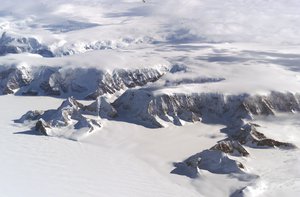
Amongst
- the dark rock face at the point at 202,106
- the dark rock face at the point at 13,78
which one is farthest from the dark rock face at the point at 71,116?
the dark rock face at the point at 13,78

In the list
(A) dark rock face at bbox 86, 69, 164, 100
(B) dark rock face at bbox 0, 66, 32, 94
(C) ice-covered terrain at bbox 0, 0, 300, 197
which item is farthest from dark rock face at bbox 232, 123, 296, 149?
(B) dark rock face at bbox 0, 66, 32, 94

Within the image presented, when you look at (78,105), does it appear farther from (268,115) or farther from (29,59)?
(29,59)

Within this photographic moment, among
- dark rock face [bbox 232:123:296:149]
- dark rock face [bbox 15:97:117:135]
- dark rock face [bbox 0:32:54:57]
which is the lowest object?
dark rock face [bbox 0:32:54:57]

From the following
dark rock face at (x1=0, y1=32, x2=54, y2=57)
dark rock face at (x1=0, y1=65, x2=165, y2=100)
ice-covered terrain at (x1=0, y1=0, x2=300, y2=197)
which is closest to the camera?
ice-covered terrain at (x1=0, y1=0, x2=300, y2=197)

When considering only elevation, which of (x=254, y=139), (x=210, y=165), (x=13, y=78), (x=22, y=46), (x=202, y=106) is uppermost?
(x=13, y=78)

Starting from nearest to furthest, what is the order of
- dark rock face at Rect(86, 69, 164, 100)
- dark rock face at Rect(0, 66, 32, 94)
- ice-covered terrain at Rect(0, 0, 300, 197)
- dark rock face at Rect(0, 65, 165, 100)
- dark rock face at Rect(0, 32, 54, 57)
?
ice-covered terrain at Rect(0, 0, 300, 197), dark rock face at Rect(86, 69, 164, 100), dark rock face at Rect(0, 65, 165, 100), dark rock face at Rect(0, 66, 32, 94), dark rock face at Rect(0, 32, 54, 57)

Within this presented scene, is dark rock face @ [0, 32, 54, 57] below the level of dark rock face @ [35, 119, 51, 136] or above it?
below

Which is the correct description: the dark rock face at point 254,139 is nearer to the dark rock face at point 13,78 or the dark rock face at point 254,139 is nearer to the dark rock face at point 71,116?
the dark rock face at point 71,116

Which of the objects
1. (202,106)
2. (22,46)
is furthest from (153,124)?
(22,46)

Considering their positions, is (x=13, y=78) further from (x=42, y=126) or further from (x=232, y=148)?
(x=232, y=148)

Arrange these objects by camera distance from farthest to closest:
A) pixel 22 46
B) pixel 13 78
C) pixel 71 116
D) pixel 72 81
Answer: pixel 22 46 < pixel 13 78 < pixel 72 81 < pixel 71 116

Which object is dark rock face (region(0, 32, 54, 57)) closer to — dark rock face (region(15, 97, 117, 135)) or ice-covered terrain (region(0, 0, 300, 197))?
ice-covered terrain (region(0, 0, 300, 197))

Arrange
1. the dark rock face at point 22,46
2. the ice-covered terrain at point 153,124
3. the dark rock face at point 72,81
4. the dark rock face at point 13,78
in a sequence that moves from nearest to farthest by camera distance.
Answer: the ice-covered terrain at point 153,124
the dark rock face at point 72,81
the dark rock face at point 13,78
the dark rock face at point 22,46

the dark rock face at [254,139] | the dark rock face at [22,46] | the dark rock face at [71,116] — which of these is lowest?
the dark rock face at [22,46]
